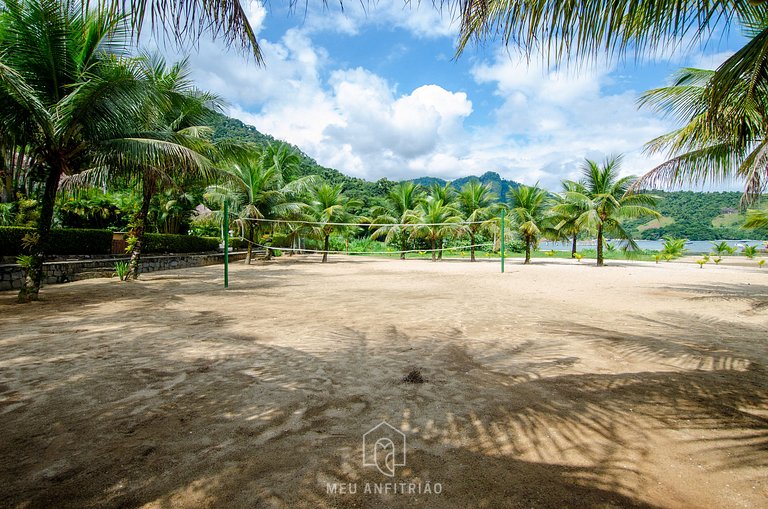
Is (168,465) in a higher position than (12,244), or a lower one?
lower

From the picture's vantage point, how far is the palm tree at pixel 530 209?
19202 mm

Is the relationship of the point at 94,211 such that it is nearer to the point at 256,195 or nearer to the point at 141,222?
the point at 256,195

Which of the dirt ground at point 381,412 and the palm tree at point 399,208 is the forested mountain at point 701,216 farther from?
the dirt ground at point 381,412

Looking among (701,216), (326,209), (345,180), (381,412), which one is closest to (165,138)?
(381,412)

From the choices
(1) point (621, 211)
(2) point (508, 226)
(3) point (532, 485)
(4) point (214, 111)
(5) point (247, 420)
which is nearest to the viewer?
(3) point (532, 485)

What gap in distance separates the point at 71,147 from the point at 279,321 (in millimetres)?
5504

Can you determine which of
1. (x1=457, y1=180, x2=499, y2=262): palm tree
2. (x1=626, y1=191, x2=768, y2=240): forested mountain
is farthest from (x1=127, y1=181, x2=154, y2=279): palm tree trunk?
(x1=626, y1=191, x2=768, y2=240): forested mountain

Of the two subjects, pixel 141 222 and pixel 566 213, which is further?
pixel 566 213

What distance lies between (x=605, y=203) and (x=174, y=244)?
63.0ft

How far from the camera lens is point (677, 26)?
1.87 meters

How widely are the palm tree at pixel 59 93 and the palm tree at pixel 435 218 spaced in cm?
1600

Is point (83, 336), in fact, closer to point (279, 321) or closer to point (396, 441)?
point (279, 321)

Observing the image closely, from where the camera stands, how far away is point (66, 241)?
10.4 metres

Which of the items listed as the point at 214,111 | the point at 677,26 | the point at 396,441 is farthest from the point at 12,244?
the point at 677,26
